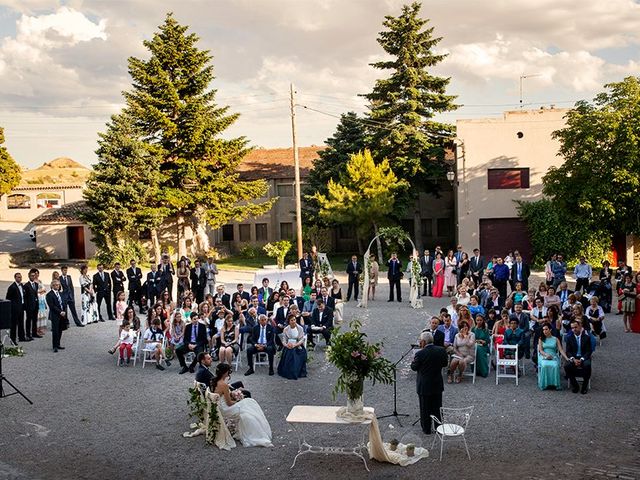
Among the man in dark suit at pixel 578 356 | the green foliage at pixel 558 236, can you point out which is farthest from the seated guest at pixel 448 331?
the green foliage at pixel 558 236

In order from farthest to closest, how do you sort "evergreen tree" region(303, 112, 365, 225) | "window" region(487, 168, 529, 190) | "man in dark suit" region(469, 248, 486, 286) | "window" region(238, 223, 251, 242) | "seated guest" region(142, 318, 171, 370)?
1. "window" region(238, 223, 251, 242)
2. "evergreen tree" region(303, 112, 365, 225)
3. "window" region(487, 168, 529, 190)
4. "man in dark suit" region(469, 248, 486, 286)
5. "seated guest" region(142, 318, 171, 370)

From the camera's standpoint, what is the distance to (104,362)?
50.0 ft

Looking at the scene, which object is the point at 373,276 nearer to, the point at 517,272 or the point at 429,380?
the point at 517,272

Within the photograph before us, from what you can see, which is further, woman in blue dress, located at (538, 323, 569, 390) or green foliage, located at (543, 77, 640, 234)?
green foliage, located at (543, 77, 640, 234)

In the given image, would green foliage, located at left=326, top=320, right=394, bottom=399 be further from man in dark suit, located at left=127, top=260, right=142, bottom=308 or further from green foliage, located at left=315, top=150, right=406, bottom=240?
green foliage, located at left=315, top=150, right=406, bottom=240

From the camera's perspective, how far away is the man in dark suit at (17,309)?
16797mm

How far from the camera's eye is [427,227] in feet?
140

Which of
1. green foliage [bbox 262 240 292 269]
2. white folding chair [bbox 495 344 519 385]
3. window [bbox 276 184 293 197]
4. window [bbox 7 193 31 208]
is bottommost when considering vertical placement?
white folding chair [bbox 495 344 519 385]

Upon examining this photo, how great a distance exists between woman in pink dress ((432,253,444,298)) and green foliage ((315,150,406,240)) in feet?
33.8

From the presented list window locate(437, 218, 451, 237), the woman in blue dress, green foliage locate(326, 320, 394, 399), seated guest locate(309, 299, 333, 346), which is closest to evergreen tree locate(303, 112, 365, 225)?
window locate(437, 218, 451, 237)

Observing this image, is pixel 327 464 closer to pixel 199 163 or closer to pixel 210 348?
pixel 210 348

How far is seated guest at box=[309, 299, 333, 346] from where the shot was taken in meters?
15.9

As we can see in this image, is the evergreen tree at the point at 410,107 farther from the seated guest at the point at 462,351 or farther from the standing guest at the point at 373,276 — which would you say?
the seated guest at the point at 462,351

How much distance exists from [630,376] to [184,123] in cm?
2726
